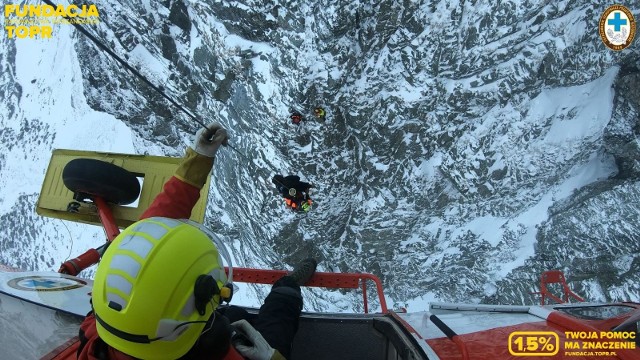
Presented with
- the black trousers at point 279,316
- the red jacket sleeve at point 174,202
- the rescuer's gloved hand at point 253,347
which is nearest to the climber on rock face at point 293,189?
the black trousers at point 279,316

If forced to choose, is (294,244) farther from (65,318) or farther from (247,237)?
(65,318)

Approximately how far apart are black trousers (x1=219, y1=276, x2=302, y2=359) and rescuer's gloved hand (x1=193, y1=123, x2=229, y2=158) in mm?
945

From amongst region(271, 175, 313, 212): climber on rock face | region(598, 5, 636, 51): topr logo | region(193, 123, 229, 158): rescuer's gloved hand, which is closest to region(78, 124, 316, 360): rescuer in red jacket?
region(193, 123, 229, 158): rescuer's gloved hand

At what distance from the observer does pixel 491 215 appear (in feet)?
23.4

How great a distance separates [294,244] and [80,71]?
694cm

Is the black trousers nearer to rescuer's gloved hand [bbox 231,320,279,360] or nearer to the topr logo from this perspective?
rescuer's gloved hand [bbox 231,320,279,360]

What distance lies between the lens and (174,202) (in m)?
2.04

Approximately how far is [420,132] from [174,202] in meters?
5.89

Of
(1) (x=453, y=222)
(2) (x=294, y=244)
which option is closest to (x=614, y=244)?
(1) (x=453, y=222)

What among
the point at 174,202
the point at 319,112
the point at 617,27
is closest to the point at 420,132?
the point at 319,112

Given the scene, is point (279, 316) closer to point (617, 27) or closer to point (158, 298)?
point (158, 298)

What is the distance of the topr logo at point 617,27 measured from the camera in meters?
5.79

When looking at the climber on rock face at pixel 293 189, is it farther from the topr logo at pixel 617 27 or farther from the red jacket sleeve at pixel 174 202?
the topr logo at pixel 617 27

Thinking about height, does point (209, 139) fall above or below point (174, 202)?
above
